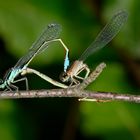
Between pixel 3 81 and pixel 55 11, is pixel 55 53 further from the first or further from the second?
pixel 3 81

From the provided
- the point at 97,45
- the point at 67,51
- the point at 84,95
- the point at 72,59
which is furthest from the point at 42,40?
the point at 72,59

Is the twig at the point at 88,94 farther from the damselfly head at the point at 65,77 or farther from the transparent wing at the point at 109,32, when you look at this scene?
the transparent wing at the point at 109,32

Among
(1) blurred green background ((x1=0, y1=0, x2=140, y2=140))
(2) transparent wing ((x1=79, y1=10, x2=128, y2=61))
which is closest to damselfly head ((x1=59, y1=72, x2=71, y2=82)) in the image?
(2) transparent wing ((x1=79, y1=10, x2=128, y2=61))

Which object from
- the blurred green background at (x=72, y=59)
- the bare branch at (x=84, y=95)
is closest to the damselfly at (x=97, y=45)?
the bare branch at (x=84, y=95)

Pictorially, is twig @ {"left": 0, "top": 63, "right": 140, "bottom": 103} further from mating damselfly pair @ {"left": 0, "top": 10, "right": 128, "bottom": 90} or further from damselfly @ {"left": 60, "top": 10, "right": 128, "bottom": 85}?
damselfly @ {"left": 60, "top": 10, "right": 128, "bottom": 85}

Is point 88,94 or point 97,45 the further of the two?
point 97,45

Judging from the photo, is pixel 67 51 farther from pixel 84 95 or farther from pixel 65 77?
pixel 84 95
